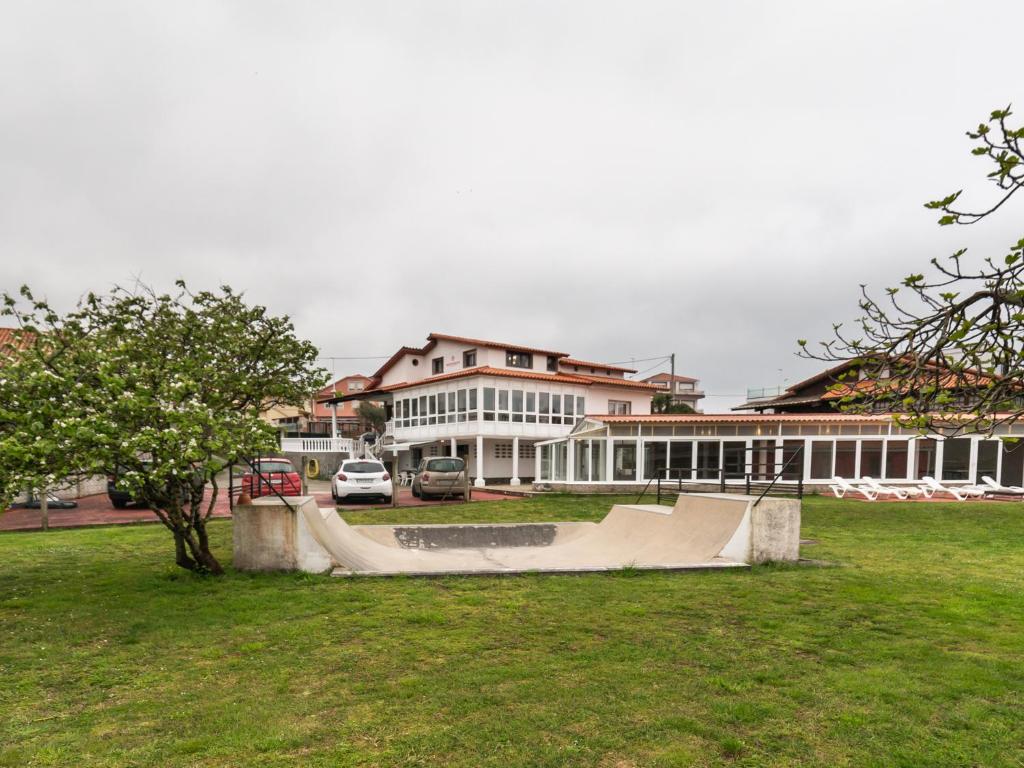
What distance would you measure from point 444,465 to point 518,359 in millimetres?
15800

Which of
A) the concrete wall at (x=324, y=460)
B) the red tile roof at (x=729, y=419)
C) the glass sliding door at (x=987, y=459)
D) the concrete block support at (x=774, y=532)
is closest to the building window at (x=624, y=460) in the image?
the red tile roof at (x=729, y=419)

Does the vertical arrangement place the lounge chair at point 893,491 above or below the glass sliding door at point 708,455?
below

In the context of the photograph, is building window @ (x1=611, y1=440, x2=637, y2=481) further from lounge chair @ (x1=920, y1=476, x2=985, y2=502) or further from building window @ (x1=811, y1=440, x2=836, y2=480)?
lounge chair @ (x1=920, y1=476, x2=985, y2=502)

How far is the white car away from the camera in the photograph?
20000mm

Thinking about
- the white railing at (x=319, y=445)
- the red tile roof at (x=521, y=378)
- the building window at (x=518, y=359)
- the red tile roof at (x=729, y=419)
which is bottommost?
the white railing at (x=319, y=445)

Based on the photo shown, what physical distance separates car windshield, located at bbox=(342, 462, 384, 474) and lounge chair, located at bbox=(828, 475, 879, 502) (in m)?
17.2

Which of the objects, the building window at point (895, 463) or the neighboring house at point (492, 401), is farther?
the neighboring house at point (492, 401)

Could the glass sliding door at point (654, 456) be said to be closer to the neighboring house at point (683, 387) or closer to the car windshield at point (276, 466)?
the car windshield at point (276, 466)

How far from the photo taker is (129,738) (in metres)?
3.64

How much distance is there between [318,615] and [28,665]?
2.48m

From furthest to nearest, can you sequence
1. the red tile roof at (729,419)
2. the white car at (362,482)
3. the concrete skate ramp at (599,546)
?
the red tile roof at (729,419), the white car at (362,482), the concrete skate ramp at (599,546)

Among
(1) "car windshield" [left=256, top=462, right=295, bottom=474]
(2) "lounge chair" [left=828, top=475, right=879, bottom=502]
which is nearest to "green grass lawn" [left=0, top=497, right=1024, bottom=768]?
(1) "car windshield" [left=256, top=462, right=295, bottom=474]

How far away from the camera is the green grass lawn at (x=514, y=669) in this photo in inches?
139

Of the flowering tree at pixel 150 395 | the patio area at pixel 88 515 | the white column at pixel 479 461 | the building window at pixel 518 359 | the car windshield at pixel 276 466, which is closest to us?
the flowering tree at pixel 150 395
